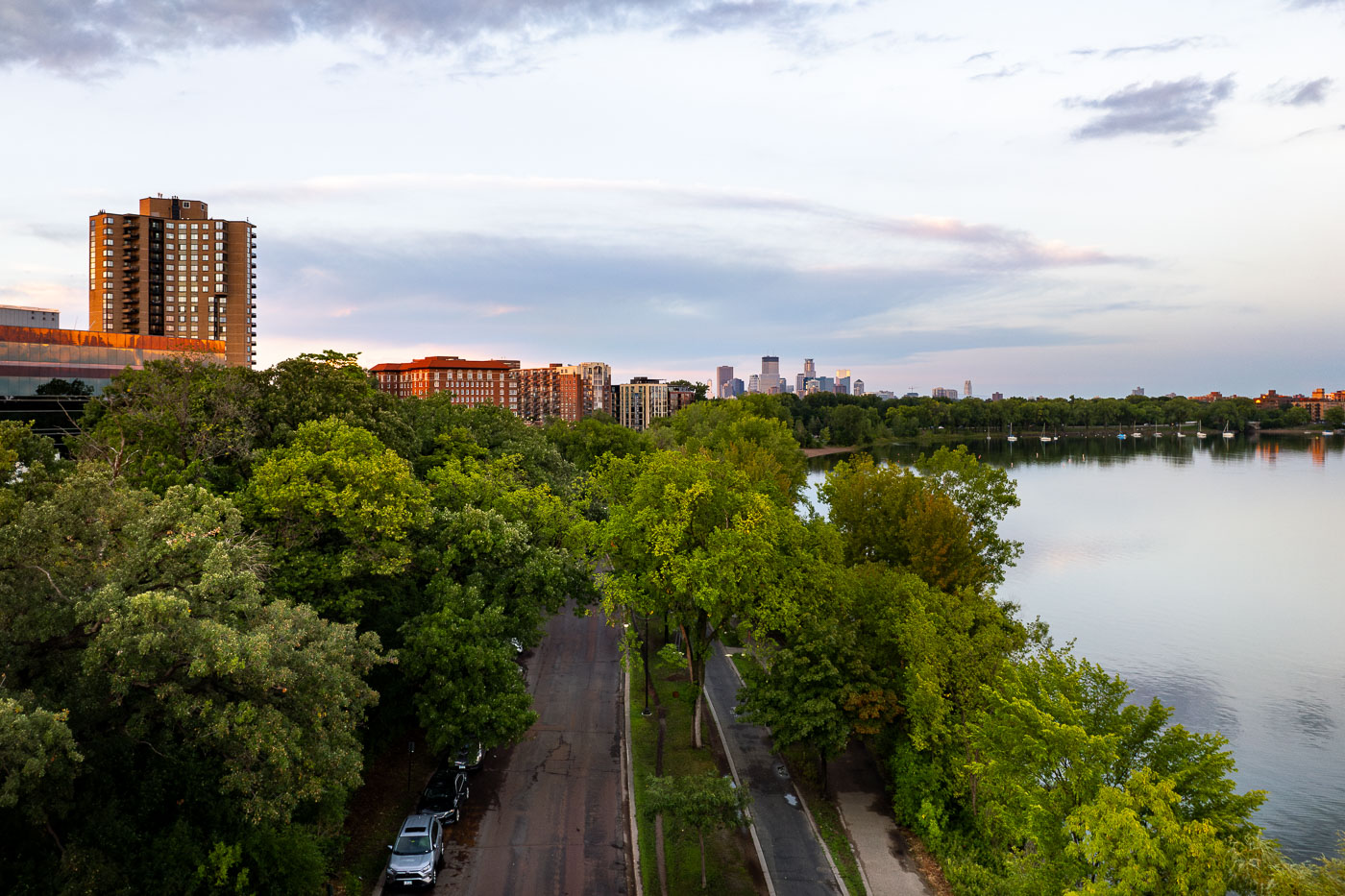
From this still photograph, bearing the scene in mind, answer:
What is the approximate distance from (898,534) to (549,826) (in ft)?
72.0

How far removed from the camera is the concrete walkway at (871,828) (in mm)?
21141

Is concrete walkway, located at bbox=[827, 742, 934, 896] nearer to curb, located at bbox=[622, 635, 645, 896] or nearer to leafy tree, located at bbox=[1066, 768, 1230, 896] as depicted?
curb, located at bbox=[622, 635, 645, 896]

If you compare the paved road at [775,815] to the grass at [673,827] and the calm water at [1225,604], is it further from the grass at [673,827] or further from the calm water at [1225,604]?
the calm water at [1225,604]

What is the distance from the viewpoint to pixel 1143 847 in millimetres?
12586

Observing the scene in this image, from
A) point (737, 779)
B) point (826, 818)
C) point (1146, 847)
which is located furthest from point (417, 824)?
point (1146, 847)

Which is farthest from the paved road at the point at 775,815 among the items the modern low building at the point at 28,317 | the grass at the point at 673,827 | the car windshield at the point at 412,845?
the modern low building at the point at 28,317

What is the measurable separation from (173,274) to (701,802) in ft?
414

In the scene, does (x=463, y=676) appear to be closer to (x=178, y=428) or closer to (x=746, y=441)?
(x=178, y=428)

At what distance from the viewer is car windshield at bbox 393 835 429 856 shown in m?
20.2

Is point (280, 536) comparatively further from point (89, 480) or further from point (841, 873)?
point (841, 873)

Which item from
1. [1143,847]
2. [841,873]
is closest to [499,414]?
[841,873]

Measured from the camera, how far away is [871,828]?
23953mm

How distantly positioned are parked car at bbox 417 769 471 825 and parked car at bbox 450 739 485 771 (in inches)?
25.0

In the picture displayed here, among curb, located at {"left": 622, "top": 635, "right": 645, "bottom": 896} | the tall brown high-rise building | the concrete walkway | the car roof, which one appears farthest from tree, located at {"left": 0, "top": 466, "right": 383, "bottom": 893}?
the tall brown high-rise building
